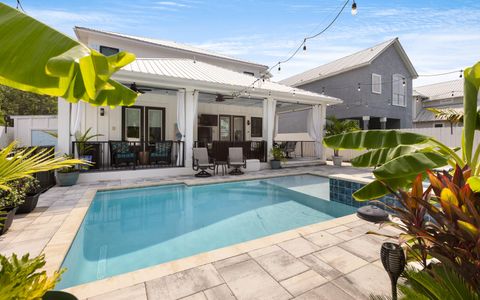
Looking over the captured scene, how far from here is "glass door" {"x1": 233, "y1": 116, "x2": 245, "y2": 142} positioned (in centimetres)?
1540

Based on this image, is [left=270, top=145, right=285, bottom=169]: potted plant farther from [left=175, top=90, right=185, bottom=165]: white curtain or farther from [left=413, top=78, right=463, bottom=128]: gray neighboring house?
[left=413, top=78, right=463, bottom=128]: gray neighboring house

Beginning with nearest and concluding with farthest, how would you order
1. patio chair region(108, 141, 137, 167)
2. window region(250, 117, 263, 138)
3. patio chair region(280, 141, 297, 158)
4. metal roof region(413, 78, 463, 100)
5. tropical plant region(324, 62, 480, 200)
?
1. tropical plant region(324, 62, 480, 200)
2. patio chair region(108, 141, 137, 167)
3. patio chair region(280, 141, 297, 158)
4. window region(250, 117, 263, 138)
5. metal roof region(413, 78, 463, 100)

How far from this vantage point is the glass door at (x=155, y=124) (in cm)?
1235

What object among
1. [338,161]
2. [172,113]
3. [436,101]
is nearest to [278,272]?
[172,113]

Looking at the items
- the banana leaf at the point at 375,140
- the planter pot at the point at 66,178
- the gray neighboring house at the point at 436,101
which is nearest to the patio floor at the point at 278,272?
the banana leaf at the point at 375,140

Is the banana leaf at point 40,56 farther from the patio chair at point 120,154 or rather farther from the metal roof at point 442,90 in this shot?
the metal roof at point 442,90

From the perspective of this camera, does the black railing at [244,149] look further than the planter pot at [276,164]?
No

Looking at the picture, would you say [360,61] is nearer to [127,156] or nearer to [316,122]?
[316,122]

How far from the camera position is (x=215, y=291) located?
241cm

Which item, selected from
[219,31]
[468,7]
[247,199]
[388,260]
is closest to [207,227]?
[247,199]

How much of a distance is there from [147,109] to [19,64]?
39.1ft

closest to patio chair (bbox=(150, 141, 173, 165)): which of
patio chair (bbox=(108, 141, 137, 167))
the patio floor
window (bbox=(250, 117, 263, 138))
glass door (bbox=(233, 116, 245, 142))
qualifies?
patio chair (bbox=(108, 141, 137, 167))

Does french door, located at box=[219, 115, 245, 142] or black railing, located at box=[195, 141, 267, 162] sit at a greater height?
french door, located at box=[219, 115, 245, 142]

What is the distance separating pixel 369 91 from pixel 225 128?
11.4m
